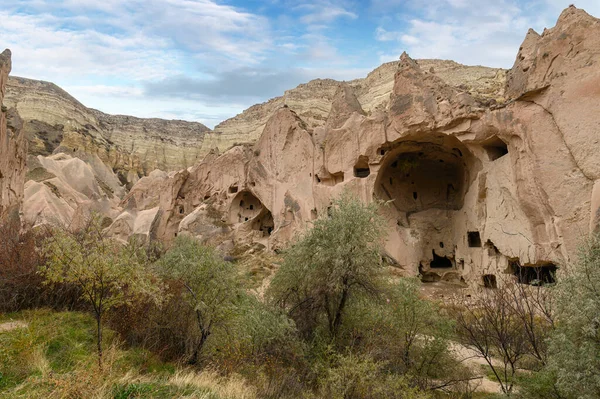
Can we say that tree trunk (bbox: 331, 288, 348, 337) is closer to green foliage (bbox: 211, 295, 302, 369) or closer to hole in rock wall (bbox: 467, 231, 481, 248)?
green foliage (bbox: 211, 295, 302, 369)

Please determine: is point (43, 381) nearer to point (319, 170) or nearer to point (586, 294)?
point (586, 294)

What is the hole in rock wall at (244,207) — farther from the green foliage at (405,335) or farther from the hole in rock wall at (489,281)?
the green foliage at (405,335)

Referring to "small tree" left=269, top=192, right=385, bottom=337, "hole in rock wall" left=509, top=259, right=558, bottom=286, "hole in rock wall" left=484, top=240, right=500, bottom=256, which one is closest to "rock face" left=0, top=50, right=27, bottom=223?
"small tree" left=269, top=192, right=385, bottom=337

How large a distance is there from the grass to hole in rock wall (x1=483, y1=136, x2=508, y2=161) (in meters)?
12.4

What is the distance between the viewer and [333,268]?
749 centimetres

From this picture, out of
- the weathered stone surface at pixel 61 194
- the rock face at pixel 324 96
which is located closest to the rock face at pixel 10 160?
the weathered stone surface at pixel 61 194

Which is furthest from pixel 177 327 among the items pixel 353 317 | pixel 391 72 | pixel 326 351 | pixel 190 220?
pixel 391 72

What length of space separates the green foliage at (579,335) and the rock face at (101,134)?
43.5 m

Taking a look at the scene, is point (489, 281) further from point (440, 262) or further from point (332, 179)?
point (332, 179)

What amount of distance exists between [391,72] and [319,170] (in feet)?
80.9

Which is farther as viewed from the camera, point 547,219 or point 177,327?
point 547,219

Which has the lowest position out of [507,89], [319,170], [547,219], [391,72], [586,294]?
[586,294]

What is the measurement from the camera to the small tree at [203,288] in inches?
272

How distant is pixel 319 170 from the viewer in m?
18.9
